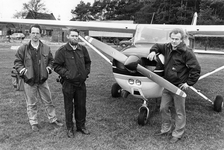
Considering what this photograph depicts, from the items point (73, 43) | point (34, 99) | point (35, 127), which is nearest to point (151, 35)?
point (73, 43)

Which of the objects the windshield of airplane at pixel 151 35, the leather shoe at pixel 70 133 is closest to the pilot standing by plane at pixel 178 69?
the windshield of airplane at pixel 151 35

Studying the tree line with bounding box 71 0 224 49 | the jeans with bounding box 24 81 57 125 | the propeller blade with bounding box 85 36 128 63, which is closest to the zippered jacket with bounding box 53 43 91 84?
the propeller blade with bounding box 85 36 128 63

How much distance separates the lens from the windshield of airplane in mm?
4645

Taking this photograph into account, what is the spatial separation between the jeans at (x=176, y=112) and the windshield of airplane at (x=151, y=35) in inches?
64.0

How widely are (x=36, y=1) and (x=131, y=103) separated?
216 feet

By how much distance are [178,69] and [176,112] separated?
68cm

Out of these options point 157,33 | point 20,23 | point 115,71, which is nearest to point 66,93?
point 115,71

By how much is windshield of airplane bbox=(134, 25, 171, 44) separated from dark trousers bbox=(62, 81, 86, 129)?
6.58ft

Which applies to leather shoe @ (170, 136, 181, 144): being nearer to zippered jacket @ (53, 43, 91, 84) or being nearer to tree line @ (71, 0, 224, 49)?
zippered jacket @ (53, 43, 91, 84)

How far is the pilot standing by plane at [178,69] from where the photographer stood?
120 inches

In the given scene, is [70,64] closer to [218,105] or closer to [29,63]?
[29,63]

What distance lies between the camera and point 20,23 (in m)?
6.01

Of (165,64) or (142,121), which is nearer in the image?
(165,64)

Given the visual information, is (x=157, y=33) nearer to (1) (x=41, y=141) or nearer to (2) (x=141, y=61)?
(2) (x=141, y=61)
